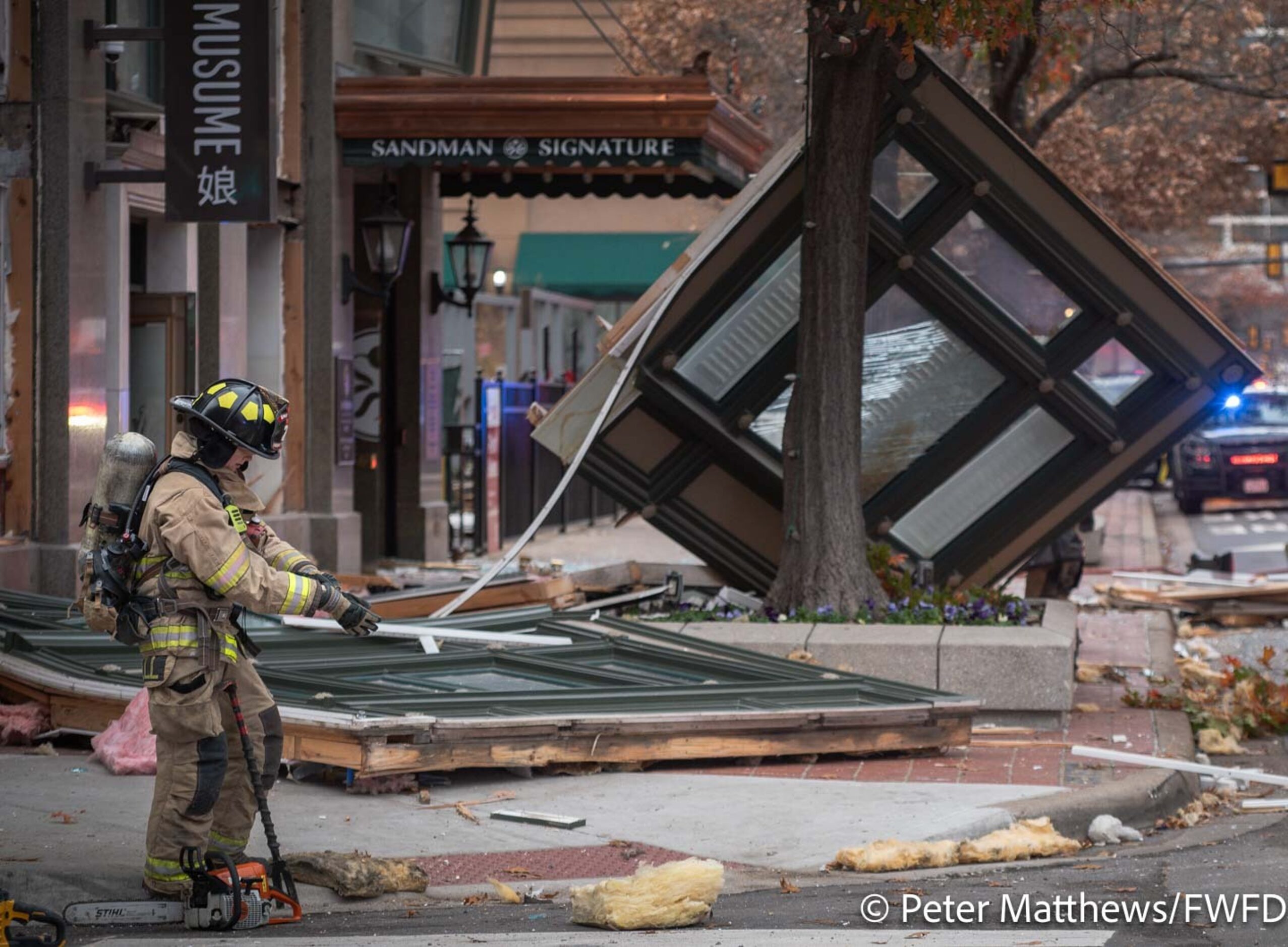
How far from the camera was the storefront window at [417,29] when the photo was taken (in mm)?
18516

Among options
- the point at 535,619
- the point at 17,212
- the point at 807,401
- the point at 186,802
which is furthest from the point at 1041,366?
the point at 186,802

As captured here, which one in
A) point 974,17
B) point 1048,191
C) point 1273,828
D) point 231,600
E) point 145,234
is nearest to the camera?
point 231,600

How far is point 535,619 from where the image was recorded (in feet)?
32.8

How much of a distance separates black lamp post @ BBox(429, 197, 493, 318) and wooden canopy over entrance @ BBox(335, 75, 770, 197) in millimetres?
2169

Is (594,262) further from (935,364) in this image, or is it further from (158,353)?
(935,364)

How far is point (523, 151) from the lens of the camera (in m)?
16.4

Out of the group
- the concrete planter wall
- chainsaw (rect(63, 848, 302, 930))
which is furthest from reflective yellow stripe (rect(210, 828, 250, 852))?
the concrete planter wall

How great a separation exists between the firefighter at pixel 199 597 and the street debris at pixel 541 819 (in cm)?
164

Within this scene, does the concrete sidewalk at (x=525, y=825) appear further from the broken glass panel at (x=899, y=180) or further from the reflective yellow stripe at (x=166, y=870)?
the broken glass panel at (x=899, y=180)

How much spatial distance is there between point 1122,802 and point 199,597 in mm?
3961

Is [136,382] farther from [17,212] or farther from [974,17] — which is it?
[974,17]

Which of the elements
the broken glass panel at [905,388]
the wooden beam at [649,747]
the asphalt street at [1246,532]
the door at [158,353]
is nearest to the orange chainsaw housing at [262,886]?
the wooden beam at [649,747]

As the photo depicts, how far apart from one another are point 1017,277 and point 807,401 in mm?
1816

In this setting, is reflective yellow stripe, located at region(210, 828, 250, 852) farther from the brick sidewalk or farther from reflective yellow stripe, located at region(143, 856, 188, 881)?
the brick sidewalk
